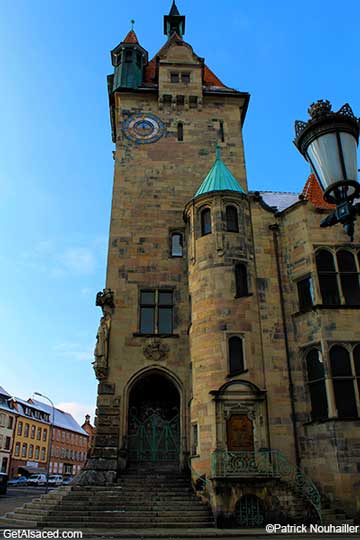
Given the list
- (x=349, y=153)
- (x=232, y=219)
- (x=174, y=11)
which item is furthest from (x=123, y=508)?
(x=174, y=11)

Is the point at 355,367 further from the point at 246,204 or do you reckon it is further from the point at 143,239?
the point at 143,239

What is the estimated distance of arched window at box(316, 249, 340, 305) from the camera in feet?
57.0

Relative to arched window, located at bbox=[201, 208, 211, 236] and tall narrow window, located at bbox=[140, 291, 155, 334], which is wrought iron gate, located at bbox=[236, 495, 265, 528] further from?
arched window, located at bbox=[201, 208, 211, 236]

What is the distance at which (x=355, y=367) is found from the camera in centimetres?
1605

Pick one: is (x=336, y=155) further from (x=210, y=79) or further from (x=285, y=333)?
(x=210, y=79)

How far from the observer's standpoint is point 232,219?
1950cm

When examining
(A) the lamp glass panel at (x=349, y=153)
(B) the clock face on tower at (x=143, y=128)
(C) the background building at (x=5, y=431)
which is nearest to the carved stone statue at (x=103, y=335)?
(B) the clock face on tower at (x=143, y=128)

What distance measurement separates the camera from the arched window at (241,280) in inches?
721

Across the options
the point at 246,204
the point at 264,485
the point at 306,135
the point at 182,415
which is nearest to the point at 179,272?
the point at 246,204

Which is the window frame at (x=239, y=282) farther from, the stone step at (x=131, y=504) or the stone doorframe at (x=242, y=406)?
the stone step at (x=131, y=504)

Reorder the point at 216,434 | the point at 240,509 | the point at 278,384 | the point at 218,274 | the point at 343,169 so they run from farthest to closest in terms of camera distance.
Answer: the point at 218,274 < the point at 278,384 < the point at 216,434 < the point at 240,509 < the point at 343,169

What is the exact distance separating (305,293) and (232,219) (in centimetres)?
435

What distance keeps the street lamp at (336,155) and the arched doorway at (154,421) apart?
15.7m

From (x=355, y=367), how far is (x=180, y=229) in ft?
33.3
